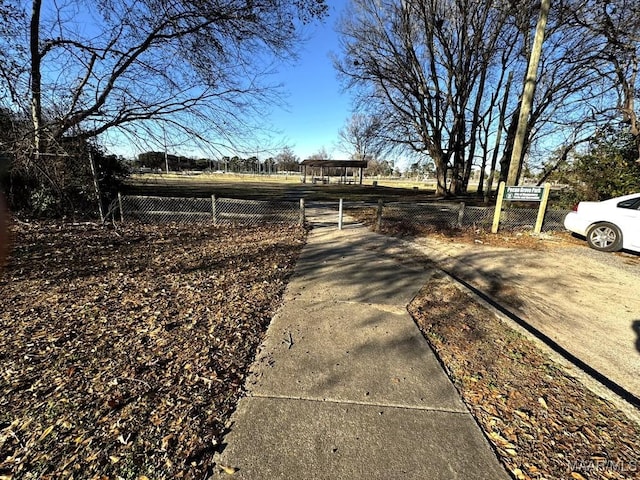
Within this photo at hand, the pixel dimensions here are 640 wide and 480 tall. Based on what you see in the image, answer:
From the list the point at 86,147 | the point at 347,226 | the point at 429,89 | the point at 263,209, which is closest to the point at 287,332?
the point at 347,226

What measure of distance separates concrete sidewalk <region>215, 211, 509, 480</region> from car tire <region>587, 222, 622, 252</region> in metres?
6.58

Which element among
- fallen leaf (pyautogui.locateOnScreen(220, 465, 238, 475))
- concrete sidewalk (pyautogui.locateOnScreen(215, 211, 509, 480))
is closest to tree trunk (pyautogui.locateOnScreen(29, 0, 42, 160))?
concrete sidewalk (pyautogui.locateOnScreen(215, 211, 509, 480))

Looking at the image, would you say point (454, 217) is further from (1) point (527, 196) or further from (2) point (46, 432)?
(2) point (46, 432)

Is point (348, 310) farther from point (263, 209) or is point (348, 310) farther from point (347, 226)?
point (263, 209)

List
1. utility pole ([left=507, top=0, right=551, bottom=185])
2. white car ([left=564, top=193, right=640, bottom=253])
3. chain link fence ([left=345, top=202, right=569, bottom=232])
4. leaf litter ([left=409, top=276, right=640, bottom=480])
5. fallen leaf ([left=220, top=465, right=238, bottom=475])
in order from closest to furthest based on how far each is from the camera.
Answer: fallen leaf ([left=220, top=465, right=238, bottom=475])
leaf litter ([left=409, top=276, right=640, bottom=480])
white car ([left=564, top=193, right=640, bottom=253])
utility pole ([left=507, top=0, right=551, bottom=185])
chain link fence ([left=345, top=202, right=569, bottom=232])

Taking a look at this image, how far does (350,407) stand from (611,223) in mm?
8454

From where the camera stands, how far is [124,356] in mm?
2723

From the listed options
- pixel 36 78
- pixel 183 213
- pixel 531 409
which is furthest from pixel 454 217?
pixel 36 78

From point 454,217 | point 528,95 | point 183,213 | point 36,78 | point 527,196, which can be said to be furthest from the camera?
point 454,217

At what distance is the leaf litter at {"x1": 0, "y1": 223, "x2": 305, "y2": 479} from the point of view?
180 centimetres

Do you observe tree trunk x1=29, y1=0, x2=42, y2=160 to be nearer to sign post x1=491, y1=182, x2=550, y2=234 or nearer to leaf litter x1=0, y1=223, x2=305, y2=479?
leaf litter x1=0, y1=223, x2=305, y2=479

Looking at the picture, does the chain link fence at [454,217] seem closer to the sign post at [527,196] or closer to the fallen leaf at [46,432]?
the sign post at [527,196]

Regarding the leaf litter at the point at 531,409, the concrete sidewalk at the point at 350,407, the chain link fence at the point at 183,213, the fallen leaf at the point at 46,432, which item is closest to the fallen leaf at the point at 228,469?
the concrete sidewalk at the point at 350,407

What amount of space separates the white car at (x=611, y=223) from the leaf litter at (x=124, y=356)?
25.0ft
